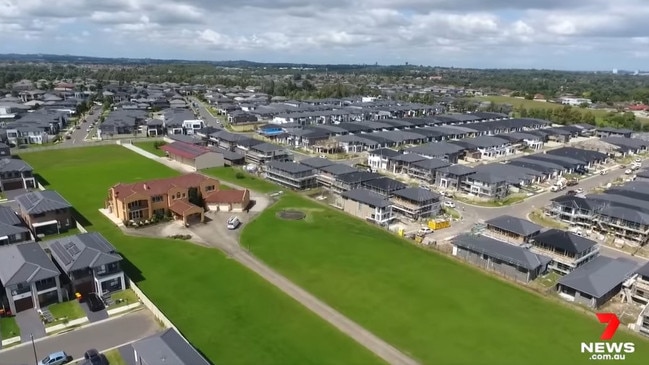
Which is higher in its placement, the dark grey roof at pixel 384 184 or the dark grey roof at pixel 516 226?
the dark grey roof at pixel 384 184

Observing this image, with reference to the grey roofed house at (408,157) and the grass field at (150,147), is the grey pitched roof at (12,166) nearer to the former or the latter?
the grass field at (150,147)

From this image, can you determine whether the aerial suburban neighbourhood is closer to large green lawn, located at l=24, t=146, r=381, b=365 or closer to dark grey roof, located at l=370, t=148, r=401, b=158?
large green lawn, located at l=24, t=146, r=381, b=365

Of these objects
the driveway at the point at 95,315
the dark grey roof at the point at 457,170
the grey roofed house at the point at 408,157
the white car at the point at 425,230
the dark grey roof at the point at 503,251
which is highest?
the grey roofed house at the point at 408,157

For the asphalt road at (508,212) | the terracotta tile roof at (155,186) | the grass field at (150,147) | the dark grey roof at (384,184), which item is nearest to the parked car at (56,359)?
the terracotta tile roof at (155,186)

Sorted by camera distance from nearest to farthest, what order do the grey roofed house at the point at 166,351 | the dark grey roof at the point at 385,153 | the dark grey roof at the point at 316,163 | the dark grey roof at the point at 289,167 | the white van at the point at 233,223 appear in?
the grey roofed house at the point at 166,351 < the white van at the point at 233,223 < the dark grey roof at the point at 289,167 < the dark grey roof at the point at 316,163 < the dark grey roof at the point at 385,153

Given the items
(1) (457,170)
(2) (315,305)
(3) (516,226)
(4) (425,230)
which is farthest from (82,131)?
(3) (516,226)

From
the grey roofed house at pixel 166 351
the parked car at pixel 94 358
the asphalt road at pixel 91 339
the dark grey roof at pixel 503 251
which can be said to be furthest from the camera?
the dark grey roof at pixel 503 251

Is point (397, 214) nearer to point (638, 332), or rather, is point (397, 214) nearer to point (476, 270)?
point (476, 270)

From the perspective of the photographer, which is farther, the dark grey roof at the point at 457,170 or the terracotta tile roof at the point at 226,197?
the dark grey roof at the point at 457,170
